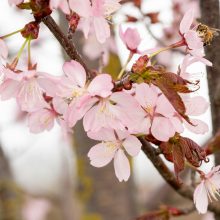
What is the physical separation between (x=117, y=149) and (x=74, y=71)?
20 centimetres

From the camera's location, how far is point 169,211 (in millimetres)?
1376

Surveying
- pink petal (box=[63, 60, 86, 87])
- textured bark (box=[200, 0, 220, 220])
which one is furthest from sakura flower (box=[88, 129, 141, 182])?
textured bark (box=[200, 0, 220, 220])

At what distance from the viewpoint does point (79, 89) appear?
907 millimetres

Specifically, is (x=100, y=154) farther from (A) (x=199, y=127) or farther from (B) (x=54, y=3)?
(B) (x=54, y=3)

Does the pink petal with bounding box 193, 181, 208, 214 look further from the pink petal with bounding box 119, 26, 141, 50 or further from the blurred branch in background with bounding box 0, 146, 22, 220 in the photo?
the blurred branch in background with bounding box 0, 146, 22, 220

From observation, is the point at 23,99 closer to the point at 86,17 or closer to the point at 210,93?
the point at 86,17

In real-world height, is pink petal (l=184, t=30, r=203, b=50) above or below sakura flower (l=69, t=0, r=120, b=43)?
below

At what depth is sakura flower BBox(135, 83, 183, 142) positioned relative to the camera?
898mm

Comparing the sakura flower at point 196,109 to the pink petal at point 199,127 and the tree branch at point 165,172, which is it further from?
the tree branch at point 165,172

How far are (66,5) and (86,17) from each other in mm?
46

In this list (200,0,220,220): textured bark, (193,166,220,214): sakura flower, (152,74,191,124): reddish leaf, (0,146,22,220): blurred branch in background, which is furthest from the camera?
(0,146,22,220): blurred branch in background

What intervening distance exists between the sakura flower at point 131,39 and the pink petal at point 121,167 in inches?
8.4

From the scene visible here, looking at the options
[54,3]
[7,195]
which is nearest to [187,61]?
[54,3]

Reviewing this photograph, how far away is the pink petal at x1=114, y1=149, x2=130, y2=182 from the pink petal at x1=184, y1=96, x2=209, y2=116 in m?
0.15
